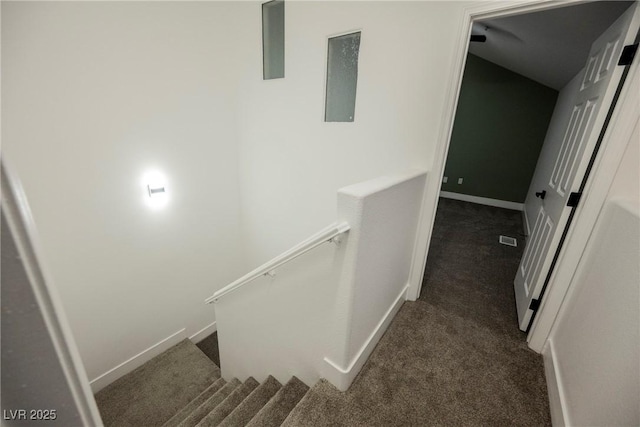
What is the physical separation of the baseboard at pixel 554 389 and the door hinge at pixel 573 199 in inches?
33.2

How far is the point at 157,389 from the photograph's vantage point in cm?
253

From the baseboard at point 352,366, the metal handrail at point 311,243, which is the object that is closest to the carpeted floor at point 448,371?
the baseboard at point 352,366

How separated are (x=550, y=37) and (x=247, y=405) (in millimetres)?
3652

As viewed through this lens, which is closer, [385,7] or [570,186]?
[570,186]

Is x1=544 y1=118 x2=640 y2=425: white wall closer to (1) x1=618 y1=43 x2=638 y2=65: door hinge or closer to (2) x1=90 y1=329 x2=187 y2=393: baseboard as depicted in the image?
(1) x1=618 y1=43 x2=638 y2=65: door hinge

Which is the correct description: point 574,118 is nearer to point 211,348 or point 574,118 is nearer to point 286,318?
point 286,318

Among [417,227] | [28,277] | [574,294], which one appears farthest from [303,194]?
[28,277]

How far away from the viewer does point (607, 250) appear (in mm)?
1255

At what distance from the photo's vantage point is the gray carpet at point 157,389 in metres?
2.31

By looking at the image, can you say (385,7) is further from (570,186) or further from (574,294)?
(574,294)

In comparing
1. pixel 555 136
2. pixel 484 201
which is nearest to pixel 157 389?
pixel 555 136

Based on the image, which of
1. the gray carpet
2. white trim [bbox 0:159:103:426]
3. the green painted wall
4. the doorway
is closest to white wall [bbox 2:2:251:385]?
the gray carpet

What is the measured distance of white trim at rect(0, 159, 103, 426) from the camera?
0.98ft

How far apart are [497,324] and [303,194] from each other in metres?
1.93
